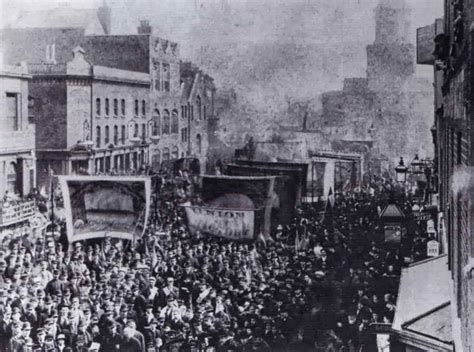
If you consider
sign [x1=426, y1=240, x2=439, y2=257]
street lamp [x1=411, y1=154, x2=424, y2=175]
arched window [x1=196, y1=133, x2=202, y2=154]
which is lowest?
sign [x1=426, y1=240, x2=439, y2=257]

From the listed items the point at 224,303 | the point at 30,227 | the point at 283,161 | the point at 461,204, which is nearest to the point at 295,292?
the point at 224,303

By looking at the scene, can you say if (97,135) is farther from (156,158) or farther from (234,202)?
(234,202)

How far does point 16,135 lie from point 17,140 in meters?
0.06

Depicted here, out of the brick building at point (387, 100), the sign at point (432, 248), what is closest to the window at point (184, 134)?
the brick building at point (387, 100)

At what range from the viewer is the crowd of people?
6.92 m

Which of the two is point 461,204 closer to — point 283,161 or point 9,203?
point 283,161

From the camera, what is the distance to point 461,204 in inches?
216

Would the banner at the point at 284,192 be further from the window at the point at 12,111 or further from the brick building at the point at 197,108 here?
the window at the point at 12,111

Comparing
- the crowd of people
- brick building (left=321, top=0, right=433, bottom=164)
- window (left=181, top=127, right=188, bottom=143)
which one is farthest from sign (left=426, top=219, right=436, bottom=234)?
window (left=181, top=127, right=188, bottom=143)

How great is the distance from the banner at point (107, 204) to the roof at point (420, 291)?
3018 mm

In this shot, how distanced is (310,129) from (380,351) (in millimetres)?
2476

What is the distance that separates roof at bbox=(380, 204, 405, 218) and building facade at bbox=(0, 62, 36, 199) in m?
4.16

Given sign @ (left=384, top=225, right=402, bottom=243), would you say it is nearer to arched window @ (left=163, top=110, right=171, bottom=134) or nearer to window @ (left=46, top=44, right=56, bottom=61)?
arched window @ (left=163, top=110, right=171, bottom=134)

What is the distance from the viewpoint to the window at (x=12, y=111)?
788cm
